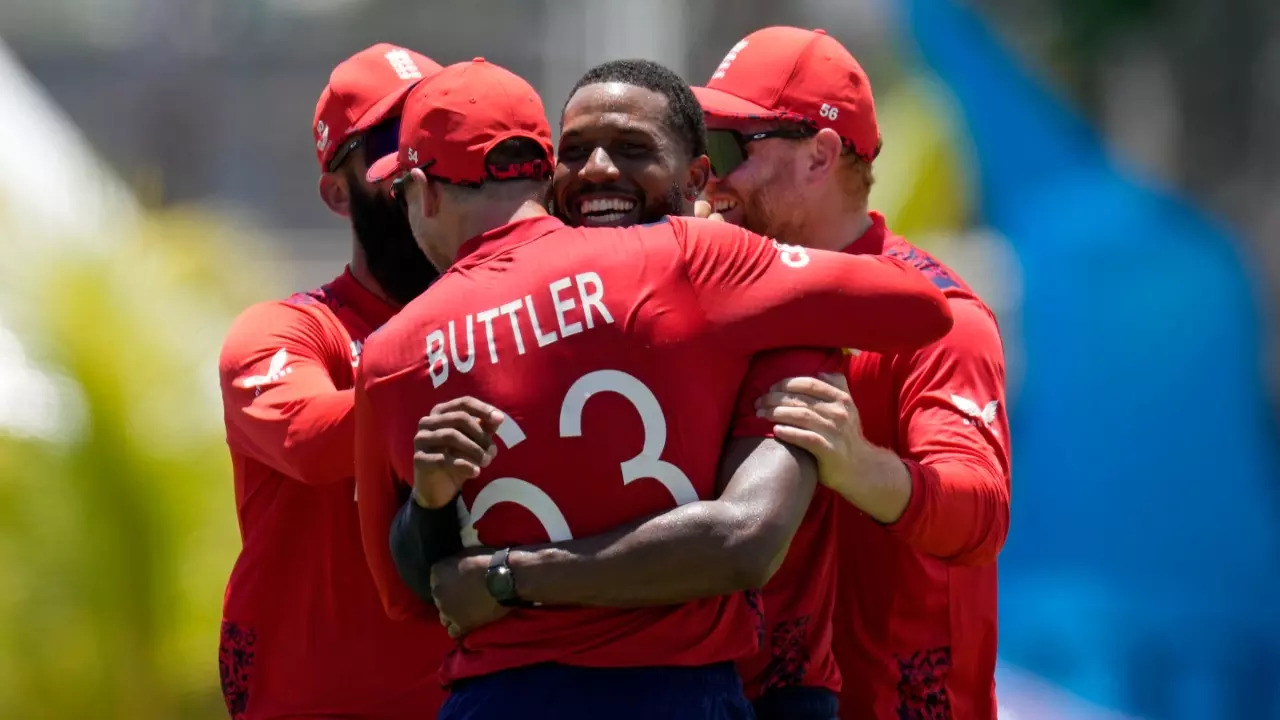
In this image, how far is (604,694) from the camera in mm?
2381

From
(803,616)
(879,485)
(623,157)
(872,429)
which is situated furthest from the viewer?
(872,429)

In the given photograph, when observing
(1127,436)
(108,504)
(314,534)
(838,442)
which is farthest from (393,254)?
(1127,436)

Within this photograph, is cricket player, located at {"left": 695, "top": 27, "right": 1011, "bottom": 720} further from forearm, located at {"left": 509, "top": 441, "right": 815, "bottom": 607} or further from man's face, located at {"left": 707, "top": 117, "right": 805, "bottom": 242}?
forearm, located at {"left": 509, "top": 441, "right": 815, "bottom": 607}

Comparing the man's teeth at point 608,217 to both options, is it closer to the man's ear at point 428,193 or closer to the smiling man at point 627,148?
the smiling man at point 627,148

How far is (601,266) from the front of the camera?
242 centimetres

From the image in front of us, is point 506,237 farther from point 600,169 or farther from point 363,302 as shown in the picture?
point 363,302

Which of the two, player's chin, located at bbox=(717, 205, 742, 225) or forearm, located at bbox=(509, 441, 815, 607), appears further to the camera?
player's chin, located at bbox=(717, 205, 742, 225)

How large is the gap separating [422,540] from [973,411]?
3.43 feet

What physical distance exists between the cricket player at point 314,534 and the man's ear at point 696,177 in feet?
2.62

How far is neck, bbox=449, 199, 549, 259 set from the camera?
103 inches

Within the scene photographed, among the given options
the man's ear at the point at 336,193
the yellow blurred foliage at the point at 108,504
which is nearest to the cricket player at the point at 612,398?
the man's ear at the point at 336,193

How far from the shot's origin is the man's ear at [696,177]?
2.79 m

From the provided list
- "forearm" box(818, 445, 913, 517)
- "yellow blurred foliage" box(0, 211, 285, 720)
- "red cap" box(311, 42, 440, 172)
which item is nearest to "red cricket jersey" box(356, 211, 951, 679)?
"forearm" box(818, 445, 913, 517)

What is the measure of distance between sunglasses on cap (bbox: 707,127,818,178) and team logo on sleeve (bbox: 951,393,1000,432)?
70cm
